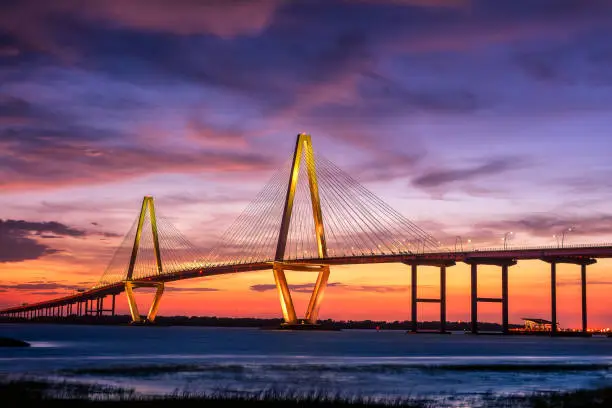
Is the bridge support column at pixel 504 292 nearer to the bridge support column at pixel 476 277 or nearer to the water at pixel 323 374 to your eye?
the bridge support column at pixel 476 277

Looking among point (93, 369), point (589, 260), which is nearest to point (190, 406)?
point (93, 369)

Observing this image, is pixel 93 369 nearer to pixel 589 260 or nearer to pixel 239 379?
pixel 239 379

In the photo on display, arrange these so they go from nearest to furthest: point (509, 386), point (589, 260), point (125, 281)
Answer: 1. point (509, 386)
2. point (589, 260)
3. point (125, 281)

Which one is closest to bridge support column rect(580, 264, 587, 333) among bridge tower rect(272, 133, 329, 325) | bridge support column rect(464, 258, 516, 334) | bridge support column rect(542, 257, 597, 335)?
bridge support column rect(542, 257, 597, 335)

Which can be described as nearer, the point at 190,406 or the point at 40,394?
the point at 190,406

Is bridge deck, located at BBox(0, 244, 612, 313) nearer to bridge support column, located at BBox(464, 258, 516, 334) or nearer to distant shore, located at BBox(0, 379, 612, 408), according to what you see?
bridge support column, located at BBox(464, 258, 516, 334)

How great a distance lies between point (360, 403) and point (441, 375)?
65.8ft

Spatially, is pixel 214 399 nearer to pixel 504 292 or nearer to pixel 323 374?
pixel 323 374

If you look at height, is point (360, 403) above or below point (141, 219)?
below

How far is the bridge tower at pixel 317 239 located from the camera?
108750 millimetres

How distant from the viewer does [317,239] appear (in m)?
110

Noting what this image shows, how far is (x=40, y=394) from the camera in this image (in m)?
32.2

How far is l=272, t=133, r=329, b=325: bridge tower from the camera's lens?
108750 millimetres

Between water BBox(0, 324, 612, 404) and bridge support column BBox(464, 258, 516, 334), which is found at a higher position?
bridge support column BBox(464, 258, 516, 334)
